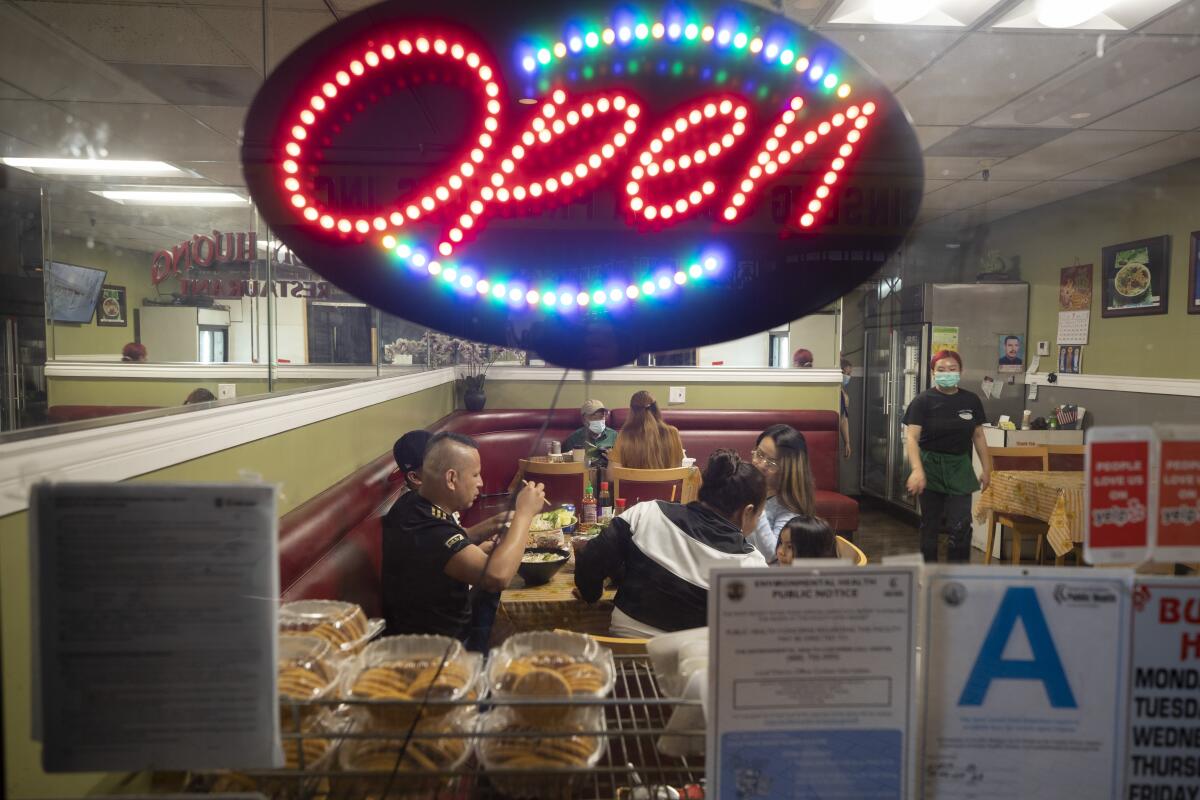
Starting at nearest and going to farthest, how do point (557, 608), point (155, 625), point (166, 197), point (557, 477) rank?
point (155, 625) < point (166, 197) < point (557, 477) < point (557, 608)

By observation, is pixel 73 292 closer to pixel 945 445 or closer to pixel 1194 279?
pixel 945 445

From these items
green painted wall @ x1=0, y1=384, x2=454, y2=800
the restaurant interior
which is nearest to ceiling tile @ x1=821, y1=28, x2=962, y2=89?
the restaurant interior

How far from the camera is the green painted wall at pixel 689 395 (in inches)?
27.4

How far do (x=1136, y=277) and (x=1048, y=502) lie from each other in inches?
11.6

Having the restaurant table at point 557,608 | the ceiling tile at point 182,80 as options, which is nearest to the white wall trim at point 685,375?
the ceiling tile at point 182,80

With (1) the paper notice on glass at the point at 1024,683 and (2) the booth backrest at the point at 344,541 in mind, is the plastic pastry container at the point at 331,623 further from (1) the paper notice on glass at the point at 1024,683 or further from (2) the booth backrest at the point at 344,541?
(1) the paper notice on glass at the point at 1024,683

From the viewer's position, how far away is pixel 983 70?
68 centimetres

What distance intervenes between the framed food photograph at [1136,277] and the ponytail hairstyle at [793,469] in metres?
0.41

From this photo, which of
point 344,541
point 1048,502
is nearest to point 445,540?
point 344,541

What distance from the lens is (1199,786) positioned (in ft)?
1.97

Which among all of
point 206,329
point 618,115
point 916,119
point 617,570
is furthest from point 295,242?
point 617,570

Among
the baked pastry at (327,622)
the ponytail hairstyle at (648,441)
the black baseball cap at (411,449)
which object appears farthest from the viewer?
the ponytail hairstyle at (648,441)

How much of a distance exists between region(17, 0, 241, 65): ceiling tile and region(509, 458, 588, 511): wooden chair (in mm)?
544

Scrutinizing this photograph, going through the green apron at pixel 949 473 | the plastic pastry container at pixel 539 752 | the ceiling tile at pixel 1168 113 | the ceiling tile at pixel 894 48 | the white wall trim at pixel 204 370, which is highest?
the ceiling tile at pixel 894 48
